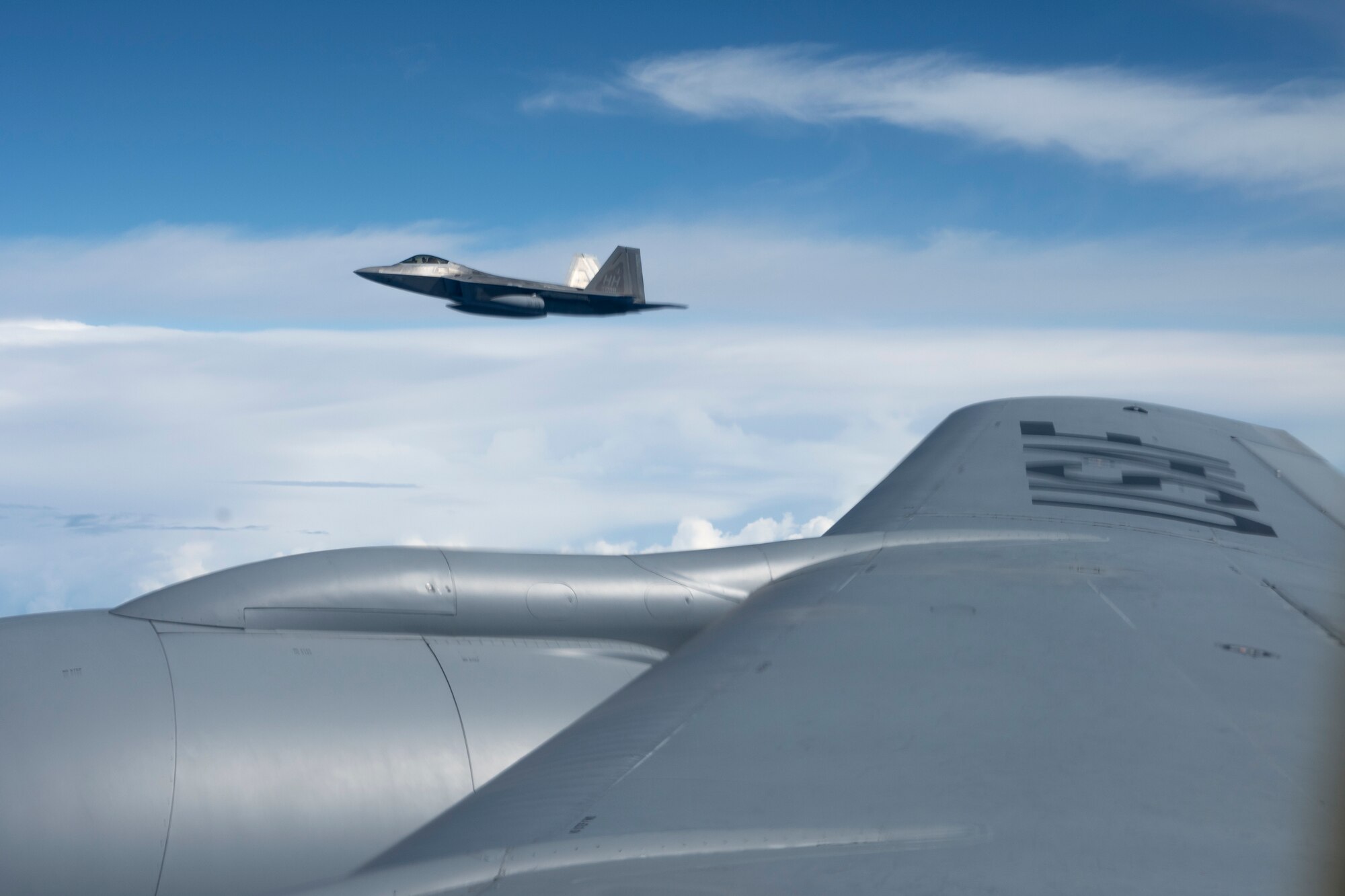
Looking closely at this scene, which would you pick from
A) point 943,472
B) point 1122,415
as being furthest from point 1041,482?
point 1122,415

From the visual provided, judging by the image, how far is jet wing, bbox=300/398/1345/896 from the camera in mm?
2297

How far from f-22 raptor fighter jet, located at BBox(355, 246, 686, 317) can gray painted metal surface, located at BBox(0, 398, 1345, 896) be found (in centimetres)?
2887

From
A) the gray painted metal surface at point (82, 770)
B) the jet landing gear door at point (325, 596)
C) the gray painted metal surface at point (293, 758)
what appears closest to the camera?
the gray painted metal surface at point (82, 770)

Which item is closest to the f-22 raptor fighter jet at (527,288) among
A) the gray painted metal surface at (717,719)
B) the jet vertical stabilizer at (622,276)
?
the jet vertical stabilizer at (622,276)

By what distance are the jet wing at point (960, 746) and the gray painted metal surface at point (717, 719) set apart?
1 centimetres

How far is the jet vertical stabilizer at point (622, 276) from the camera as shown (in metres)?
37.3

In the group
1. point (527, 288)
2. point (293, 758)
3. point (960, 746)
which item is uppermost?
point (527, 288)

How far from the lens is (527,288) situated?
3456cm

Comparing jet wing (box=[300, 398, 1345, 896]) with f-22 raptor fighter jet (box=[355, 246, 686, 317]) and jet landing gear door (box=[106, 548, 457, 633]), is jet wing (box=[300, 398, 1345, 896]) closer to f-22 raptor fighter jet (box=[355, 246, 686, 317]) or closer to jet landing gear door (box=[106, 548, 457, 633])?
jet landing gear door (box=[106, 548, 457, 633])

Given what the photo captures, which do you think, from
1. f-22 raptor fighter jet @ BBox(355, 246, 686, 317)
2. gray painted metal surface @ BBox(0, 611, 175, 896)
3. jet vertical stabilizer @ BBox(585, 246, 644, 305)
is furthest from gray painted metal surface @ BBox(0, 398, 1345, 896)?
jet vertical stabilizer @ BBox(585, 246, 644, 305)

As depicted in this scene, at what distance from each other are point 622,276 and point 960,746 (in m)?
35.5

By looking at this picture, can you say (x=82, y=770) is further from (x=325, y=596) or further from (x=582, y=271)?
(x=582, y=271)

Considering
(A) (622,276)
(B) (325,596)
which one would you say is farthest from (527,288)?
(B) (325,596)

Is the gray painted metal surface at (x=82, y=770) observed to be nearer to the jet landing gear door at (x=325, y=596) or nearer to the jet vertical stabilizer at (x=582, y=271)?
the jet landing gear door at (x=325, y=596)
